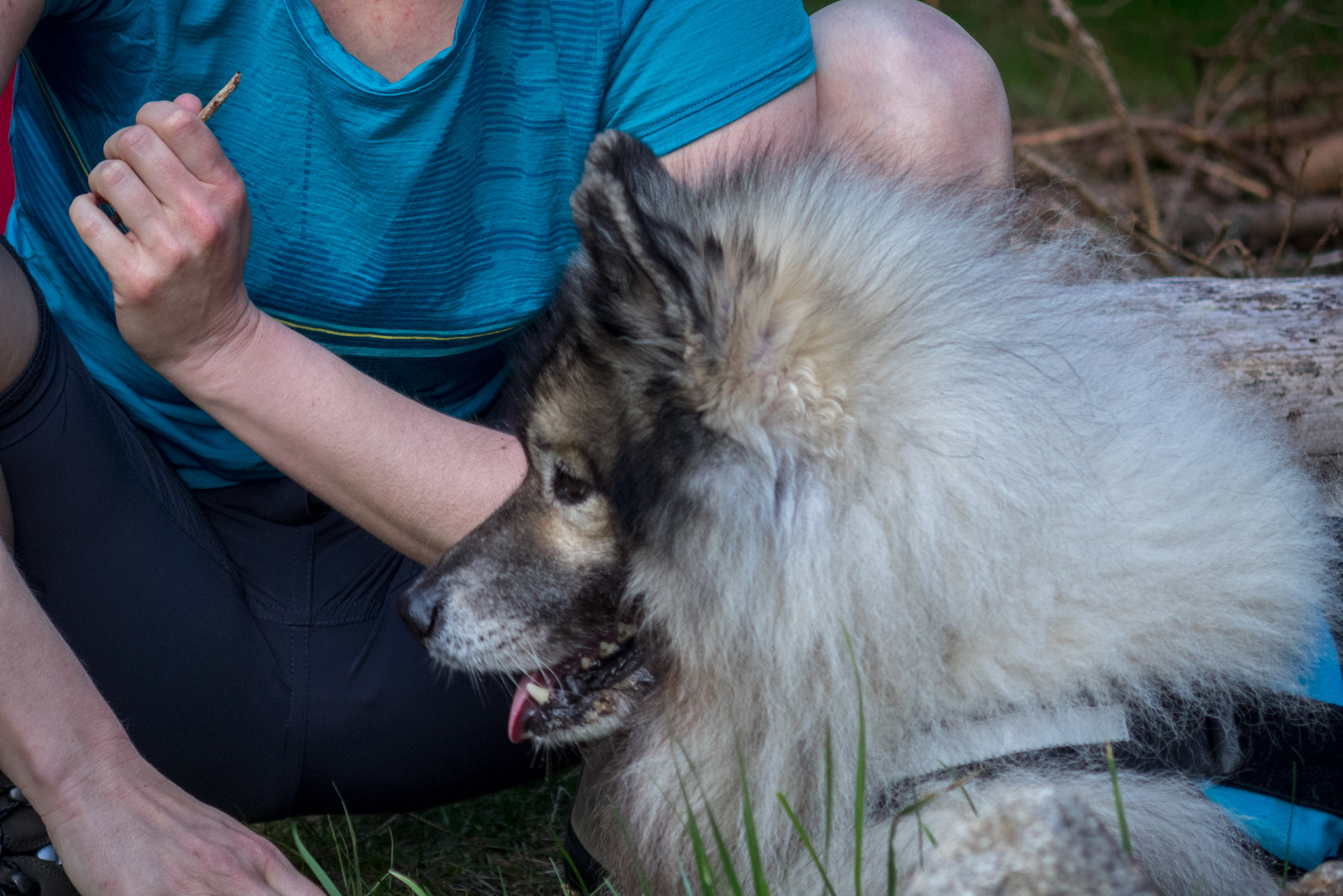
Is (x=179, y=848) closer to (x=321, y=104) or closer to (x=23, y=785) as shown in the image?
(x=23, y=785)

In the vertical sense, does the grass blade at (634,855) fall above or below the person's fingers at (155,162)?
below

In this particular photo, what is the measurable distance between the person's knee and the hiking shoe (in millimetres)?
1753

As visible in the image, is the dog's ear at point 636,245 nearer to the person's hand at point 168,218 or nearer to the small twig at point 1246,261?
the person's hand at point 168,218

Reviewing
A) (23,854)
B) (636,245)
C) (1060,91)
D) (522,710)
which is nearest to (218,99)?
(636,245)

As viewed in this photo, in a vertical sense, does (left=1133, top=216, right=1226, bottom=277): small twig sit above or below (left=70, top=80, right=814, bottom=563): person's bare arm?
below

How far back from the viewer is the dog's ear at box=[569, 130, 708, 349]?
1.32 m

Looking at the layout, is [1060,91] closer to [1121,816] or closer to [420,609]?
[420,609]

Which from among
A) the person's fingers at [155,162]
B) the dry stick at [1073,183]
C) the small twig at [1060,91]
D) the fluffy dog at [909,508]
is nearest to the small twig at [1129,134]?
the dry stick at [1073,183]

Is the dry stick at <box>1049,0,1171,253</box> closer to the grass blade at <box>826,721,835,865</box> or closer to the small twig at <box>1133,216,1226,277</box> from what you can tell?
the small twig at <box>1133,216,1226,277</box>

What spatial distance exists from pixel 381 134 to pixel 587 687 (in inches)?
36.1

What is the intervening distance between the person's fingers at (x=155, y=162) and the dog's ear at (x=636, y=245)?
0.53 m

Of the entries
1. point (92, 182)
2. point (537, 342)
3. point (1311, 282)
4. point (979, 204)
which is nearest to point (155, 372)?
point (92, 182)

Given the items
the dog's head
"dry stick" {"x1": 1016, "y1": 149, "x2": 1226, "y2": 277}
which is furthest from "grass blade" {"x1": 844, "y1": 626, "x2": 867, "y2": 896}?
"dry stick" {"x1": 1016, "y1": 149, "x2": 1226, "y2": 277}

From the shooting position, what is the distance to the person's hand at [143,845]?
4.66 ft
